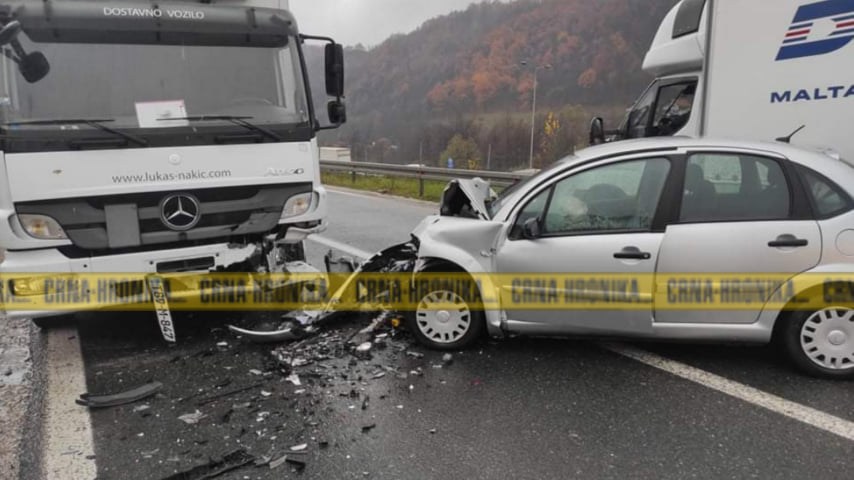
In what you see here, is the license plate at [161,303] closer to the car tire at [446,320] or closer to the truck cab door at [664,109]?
the car tire at [446,320]

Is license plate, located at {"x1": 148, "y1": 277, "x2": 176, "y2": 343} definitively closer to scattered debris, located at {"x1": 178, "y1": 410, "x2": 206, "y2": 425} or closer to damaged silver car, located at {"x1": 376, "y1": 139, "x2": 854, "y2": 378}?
scattered debris, located at {"x1": 178, "y1": 410, "x2": 206, "y2": 425}

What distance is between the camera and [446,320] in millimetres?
4352

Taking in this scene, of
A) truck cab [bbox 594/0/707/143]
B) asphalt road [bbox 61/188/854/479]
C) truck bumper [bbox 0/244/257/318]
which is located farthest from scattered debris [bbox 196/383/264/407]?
truck cab [bbox 594/0/707/143]

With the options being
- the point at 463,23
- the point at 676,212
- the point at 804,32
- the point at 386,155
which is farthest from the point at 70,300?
the point at 463,23

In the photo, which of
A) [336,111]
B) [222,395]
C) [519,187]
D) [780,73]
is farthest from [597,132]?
[222,395]

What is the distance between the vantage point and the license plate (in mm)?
4332

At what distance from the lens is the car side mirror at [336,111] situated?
533 centimetres

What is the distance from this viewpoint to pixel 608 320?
3.94 m

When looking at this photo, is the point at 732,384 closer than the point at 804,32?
Yes

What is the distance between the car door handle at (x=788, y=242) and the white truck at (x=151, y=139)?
135 inches

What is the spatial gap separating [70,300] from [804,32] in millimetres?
6585

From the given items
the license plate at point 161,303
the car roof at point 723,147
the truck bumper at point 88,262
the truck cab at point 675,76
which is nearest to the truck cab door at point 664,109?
the truck cab at point 675,76

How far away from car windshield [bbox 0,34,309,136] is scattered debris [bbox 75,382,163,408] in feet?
6.10

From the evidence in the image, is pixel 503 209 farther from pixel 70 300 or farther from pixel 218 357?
pixel 70 300
